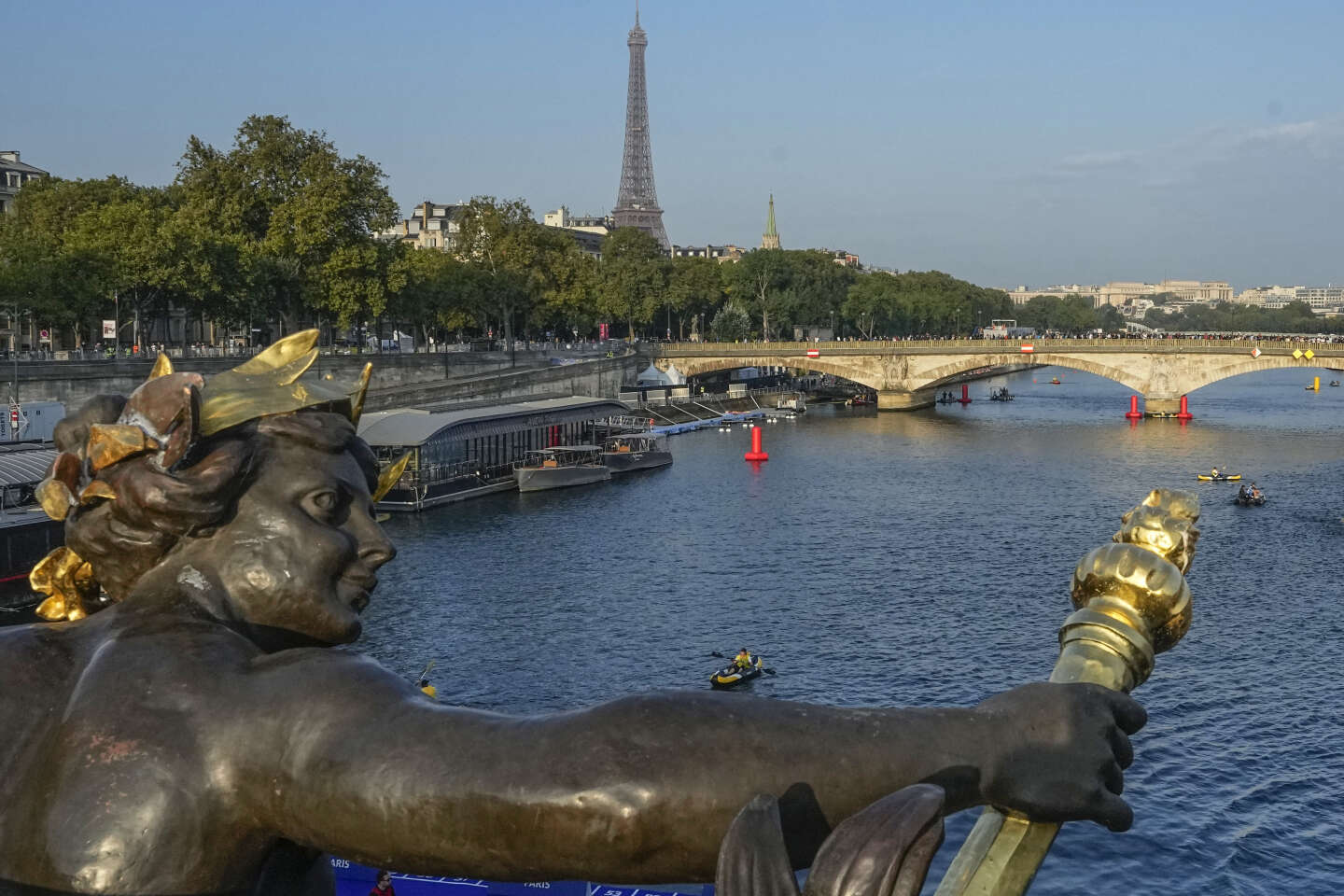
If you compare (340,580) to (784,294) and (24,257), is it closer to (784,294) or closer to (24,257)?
(24,257)

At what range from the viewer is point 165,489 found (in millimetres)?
2426

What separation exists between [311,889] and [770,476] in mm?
58747

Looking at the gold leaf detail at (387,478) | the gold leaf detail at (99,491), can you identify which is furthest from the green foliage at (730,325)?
the gold leaf detail at (99,491)

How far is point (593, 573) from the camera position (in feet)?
129

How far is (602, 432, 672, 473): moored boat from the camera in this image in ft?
202

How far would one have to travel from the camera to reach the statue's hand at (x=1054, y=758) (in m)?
2.07

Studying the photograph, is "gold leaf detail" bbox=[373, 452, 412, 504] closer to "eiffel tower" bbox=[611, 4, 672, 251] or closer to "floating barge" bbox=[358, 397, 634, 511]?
"floating barge" bbox=[358, 397, 634, 511]

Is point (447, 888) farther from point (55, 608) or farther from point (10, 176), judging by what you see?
point (10, 176)

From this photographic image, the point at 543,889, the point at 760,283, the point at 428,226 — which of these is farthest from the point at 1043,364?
the point at 428,226

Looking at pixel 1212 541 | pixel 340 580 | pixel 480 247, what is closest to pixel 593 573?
pixel 1212 541

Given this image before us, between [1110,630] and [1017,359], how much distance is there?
91127 millimetres

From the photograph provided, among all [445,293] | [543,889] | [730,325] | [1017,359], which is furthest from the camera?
[730,325]

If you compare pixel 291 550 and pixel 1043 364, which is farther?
pixel 1043 364

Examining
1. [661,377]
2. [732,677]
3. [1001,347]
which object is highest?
[1001,347]
